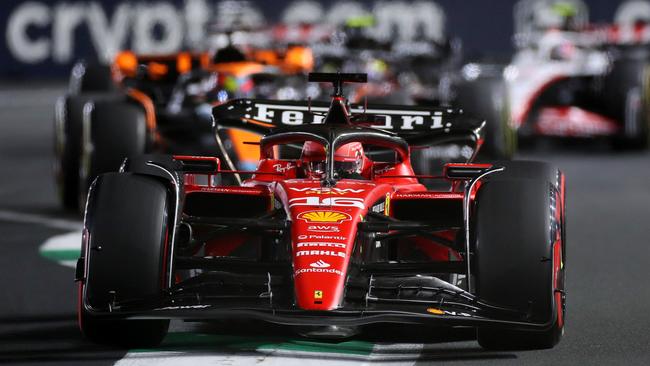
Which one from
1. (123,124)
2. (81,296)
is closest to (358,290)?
(81,296)

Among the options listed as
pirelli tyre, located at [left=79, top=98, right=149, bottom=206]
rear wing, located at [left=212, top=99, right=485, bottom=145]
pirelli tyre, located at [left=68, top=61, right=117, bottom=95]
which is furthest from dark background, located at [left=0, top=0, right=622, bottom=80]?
rear wing, located at [left=212, top=99, right=485, bottom=145]

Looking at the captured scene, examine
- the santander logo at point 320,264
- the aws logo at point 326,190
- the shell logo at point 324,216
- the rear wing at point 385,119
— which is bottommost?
the santander logo at point 320,264

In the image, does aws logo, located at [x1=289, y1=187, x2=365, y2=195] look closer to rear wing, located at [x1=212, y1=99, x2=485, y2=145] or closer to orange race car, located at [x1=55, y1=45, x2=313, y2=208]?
rear wing, located at [x1=212, y1=99, x2=485, y2=145]

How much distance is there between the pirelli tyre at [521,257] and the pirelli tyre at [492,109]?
941cm

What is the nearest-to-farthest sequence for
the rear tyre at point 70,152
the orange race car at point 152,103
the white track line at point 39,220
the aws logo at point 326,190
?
the aws logo at point 326,190
the white track line at point 39,220
the orange race car at point 152,103
the rear tyre at point 70,152

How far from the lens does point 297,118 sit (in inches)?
369

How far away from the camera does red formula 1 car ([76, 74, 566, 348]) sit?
21.8ft

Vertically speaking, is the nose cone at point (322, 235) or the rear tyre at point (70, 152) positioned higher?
the nose cone at point (322, 235)

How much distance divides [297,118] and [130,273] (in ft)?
9.06

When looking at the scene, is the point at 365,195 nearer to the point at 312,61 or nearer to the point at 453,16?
the point at 312,61

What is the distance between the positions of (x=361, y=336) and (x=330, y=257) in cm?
69

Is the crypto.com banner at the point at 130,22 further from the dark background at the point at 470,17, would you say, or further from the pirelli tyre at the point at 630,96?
the pirelli tyre at the point at 630,96

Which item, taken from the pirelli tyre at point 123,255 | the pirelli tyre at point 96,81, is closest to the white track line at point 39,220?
the pirelli tyre at point 96,81

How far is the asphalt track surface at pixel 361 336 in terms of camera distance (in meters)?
6.91
